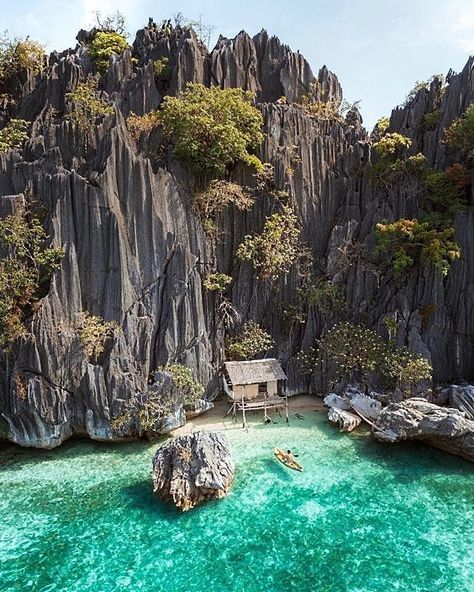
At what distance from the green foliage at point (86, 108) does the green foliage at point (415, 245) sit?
52.8ft

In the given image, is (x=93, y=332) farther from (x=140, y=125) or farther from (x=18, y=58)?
(x=18, y=58)

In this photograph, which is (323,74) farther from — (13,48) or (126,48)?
(13,48)

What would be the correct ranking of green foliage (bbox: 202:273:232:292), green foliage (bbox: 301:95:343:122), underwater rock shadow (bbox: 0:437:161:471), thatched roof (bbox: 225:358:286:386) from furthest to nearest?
green foliage (bbox: 301:95:343:122), green foliage (bbox: 202:273:232:292), thatched roof (bbox: 225:358:286:386), underwater rock shadow (bbox: 0:437:161:471)

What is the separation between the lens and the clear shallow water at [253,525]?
1206 centimetres

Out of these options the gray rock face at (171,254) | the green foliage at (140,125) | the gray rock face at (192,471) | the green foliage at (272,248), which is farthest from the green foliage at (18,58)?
the gray rock face at (192,471)

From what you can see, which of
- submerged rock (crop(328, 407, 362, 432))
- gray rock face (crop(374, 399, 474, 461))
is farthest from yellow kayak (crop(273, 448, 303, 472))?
gray rock face (crop(374, 399, 474, 461))

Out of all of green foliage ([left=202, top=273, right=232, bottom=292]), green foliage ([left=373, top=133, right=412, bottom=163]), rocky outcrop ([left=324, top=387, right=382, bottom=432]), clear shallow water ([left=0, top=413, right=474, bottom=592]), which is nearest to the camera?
clear shallow water ([left=0, top=413, right=474, bottom=592])

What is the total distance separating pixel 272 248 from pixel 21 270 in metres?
12.7

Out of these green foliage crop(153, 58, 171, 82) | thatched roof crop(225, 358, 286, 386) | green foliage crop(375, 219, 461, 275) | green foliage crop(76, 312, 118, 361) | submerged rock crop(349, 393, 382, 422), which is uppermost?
green foliage crop(153, 58, 171, 82)

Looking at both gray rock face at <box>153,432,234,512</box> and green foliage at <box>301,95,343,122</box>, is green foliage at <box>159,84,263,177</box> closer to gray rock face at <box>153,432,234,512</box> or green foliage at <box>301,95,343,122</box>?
green foliage at <box>301,95,343,122</box>

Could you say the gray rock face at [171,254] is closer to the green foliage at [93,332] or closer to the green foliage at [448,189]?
the green foliage at [93,332]

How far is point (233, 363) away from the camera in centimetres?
2161

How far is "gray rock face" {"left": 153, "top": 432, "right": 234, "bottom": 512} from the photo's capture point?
14969 mm

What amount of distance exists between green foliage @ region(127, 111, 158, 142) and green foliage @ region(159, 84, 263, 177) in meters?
0.55
